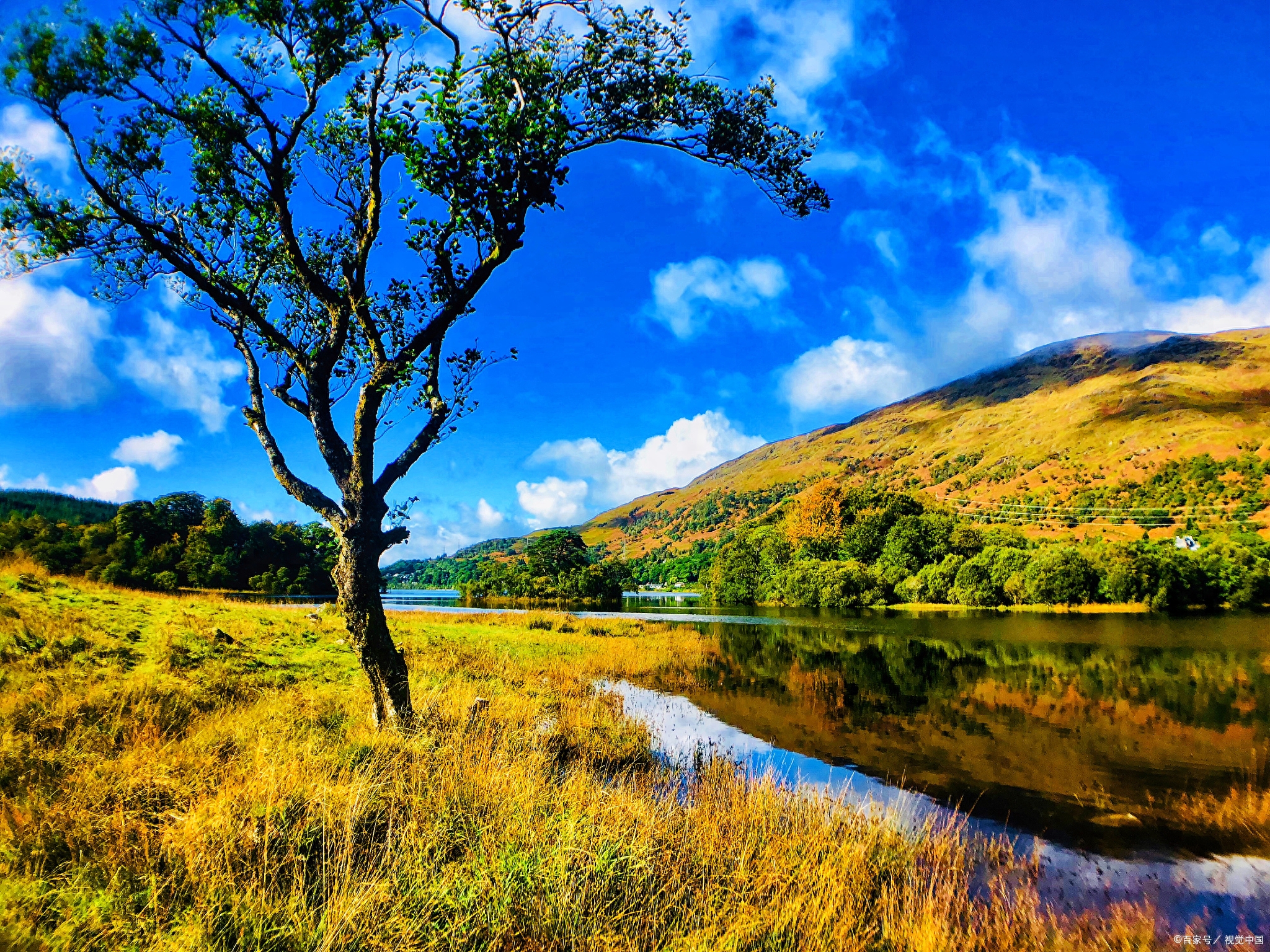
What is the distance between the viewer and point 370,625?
8602 millimetres

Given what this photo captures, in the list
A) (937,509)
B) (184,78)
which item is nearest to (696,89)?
(184,78)

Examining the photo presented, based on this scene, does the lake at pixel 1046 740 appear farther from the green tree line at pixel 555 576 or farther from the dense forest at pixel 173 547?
the green tree line at pixel 555 576

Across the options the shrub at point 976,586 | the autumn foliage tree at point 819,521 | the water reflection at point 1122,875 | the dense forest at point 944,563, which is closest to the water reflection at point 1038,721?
the water reflection at point 1122,875

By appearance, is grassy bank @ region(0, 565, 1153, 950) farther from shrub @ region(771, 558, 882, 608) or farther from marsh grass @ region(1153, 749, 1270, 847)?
shrub @ region(771, 558, 882, 608)

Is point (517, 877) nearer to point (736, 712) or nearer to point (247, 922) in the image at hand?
point (247, 922)

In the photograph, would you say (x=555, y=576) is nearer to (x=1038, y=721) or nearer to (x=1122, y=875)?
(x=1038, y=721)

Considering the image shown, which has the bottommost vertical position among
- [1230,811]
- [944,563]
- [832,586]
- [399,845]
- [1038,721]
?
[832,586]

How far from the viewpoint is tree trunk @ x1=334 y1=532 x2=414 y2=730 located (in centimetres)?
852

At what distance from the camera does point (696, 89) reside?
9297mm

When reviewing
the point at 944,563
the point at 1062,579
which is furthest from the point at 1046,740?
the point at 944,563

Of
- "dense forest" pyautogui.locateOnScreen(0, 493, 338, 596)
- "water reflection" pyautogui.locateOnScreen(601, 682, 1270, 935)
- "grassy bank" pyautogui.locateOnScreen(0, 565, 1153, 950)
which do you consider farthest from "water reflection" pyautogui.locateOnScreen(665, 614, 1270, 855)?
"dense forest" pyautogui.locateOnScreen(0, 493, 338, 596)

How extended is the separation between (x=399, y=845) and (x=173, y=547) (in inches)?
2923

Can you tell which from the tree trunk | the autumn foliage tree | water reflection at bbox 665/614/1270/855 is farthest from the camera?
the autumn foliage tree

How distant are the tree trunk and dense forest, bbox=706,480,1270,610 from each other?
78.0 m
